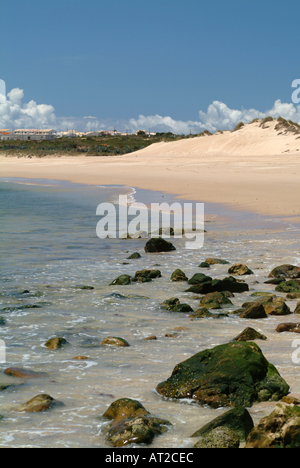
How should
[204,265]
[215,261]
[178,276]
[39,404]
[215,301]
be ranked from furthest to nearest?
1. [215,261]
2. [204,265]
3. [178,276]
4. [215,301]
5. [39,404]

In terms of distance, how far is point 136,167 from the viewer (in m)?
37.5

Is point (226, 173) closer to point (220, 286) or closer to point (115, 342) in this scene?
point (220, 286)

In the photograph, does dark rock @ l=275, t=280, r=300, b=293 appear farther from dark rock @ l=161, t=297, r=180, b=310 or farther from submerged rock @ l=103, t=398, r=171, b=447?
submerged rock @ l=103, t=398, r=171, b=447

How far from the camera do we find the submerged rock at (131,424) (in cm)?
301

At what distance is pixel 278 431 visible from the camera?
2.78 metres

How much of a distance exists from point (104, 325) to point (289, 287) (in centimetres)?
272

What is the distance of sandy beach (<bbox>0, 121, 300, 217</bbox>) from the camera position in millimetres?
17936

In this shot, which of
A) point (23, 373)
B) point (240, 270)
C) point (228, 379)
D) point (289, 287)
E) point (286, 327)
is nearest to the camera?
point (228, 379)

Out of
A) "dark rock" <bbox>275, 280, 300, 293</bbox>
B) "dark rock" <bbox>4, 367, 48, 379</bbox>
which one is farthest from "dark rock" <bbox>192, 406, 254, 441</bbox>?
"dark rock" <bbox>275, 280, 300, 293</bbox>

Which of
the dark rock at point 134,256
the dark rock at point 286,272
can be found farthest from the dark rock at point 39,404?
the dark rock at point 134,256

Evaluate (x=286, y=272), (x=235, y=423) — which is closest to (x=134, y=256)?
(x=286, y=272)

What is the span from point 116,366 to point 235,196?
1497 cm
